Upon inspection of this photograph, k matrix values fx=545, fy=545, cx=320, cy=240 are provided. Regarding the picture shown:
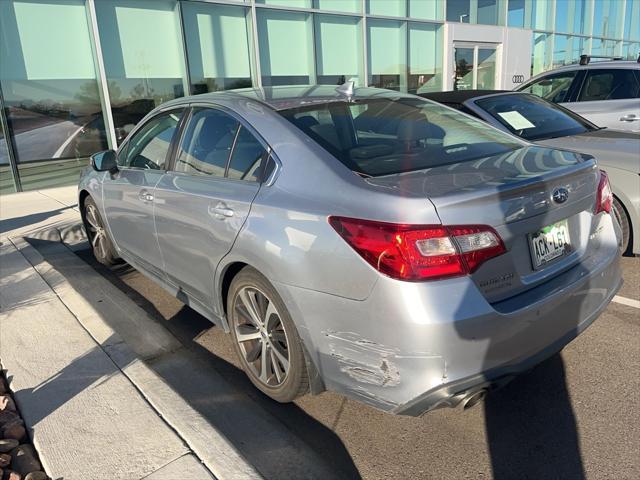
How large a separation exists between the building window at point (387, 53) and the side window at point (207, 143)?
32.5 ft

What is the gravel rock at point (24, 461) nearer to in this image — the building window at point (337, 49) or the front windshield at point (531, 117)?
the front windshield at point (531, 117)

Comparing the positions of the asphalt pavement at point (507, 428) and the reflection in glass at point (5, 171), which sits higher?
the reflection in glass at point (5, 171)

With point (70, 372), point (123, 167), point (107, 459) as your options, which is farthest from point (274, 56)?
point (107, 459)

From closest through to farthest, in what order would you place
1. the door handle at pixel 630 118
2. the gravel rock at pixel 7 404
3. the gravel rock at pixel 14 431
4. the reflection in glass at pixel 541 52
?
the gravel rock at pixel 14 431 → the gravel rock at pixel 7 404 → the door handle at pixel 630 118 → the reflection in glass at pixel 541 52

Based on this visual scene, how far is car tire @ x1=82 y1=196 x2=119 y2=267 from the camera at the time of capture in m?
4.88

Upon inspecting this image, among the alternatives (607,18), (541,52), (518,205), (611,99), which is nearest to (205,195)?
(518,205)

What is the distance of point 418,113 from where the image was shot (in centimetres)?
329

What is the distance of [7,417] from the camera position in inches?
104

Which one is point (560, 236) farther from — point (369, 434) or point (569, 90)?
point (569, 90)

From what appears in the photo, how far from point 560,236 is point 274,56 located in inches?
385

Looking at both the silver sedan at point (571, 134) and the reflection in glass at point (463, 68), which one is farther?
the reflection in glass at point (463, 68)

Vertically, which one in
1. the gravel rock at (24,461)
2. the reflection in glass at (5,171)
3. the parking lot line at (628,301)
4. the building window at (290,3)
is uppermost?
the building window at (290,3)

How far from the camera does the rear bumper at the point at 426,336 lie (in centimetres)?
208

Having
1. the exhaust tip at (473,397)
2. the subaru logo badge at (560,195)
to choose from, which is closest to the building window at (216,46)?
the subaru logo badge at (560,195)
